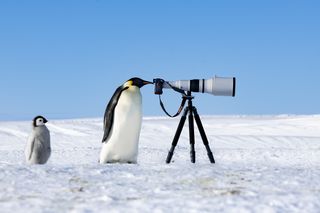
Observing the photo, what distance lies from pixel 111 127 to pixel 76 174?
1.94 meters

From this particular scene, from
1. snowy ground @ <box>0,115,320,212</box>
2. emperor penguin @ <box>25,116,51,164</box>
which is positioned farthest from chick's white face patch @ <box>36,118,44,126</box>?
snowy ground @ <box>0,115,320,212</box>

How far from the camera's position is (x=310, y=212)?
264 cm

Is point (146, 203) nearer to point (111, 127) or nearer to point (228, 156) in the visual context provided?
point (111, 127)

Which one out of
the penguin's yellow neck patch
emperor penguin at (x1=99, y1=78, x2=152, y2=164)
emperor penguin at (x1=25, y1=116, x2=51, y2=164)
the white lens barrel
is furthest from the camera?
emperor penguin at (x1=25, y1=116, x2=51, y2=164)

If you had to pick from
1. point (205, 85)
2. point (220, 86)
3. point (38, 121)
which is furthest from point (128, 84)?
point (38, 121)

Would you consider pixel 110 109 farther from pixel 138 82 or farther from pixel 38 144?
pixel 38 144

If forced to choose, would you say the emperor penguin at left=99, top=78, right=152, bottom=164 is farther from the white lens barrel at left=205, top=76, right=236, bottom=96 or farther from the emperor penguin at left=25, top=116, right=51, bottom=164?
the emperor penguin at left=25, top=116, right=51, bottom=164

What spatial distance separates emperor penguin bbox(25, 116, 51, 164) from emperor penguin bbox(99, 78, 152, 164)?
99 cm

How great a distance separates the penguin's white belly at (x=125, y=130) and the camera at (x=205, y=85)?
30 cm

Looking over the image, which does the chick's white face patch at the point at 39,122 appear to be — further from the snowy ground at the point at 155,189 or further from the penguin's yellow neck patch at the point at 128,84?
the snowy ground at the point at 155,189

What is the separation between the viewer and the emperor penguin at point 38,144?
Result: 6465 millimetres

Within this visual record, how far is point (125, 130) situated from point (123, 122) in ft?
0.33

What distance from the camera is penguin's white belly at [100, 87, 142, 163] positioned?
5.78 meters

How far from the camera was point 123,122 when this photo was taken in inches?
228
